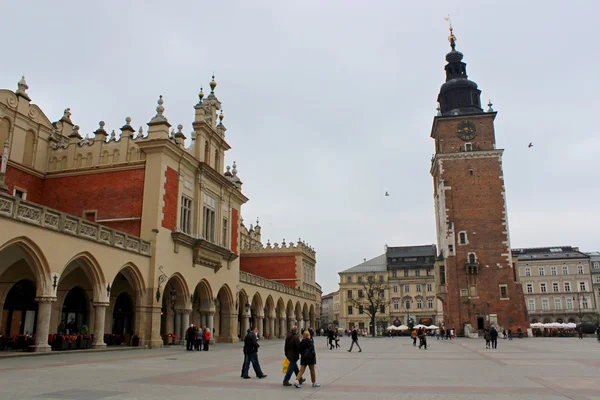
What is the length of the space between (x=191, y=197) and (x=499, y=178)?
41.1 m

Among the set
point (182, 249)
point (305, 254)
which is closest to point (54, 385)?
point (182, 249)

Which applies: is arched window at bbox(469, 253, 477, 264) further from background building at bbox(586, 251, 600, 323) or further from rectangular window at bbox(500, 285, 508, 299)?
background building at bbox(586, 251, 600, 323)

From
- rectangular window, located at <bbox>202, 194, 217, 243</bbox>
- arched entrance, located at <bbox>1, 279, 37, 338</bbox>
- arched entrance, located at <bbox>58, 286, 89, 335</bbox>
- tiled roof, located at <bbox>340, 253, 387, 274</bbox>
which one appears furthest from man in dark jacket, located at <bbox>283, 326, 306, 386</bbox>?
tiled roof, located at <bbox>340, 253, 387, 274</bbox>

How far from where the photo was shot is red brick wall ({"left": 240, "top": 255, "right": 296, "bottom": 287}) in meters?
56.9

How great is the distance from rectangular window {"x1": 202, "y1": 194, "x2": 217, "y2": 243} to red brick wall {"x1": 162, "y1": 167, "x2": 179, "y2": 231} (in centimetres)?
377

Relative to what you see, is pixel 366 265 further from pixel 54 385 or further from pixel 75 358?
pixel 54 385

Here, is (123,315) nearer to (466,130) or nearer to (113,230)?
(113,230)

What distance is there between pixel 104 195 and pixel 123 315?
274 inches

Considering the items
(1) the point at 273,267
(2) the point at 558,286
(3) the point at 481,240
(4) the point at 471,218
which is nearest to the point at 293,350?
(1) the point at 273,267

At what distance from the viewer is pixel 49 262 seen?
19.3m

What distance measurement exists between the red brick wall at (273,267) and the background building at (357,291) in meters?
37.1

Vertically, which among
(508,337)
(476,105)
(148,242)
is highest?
(476,105)

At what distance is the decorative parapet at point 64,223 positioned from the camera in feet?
58.3

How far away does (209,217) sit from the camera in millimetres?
33500
